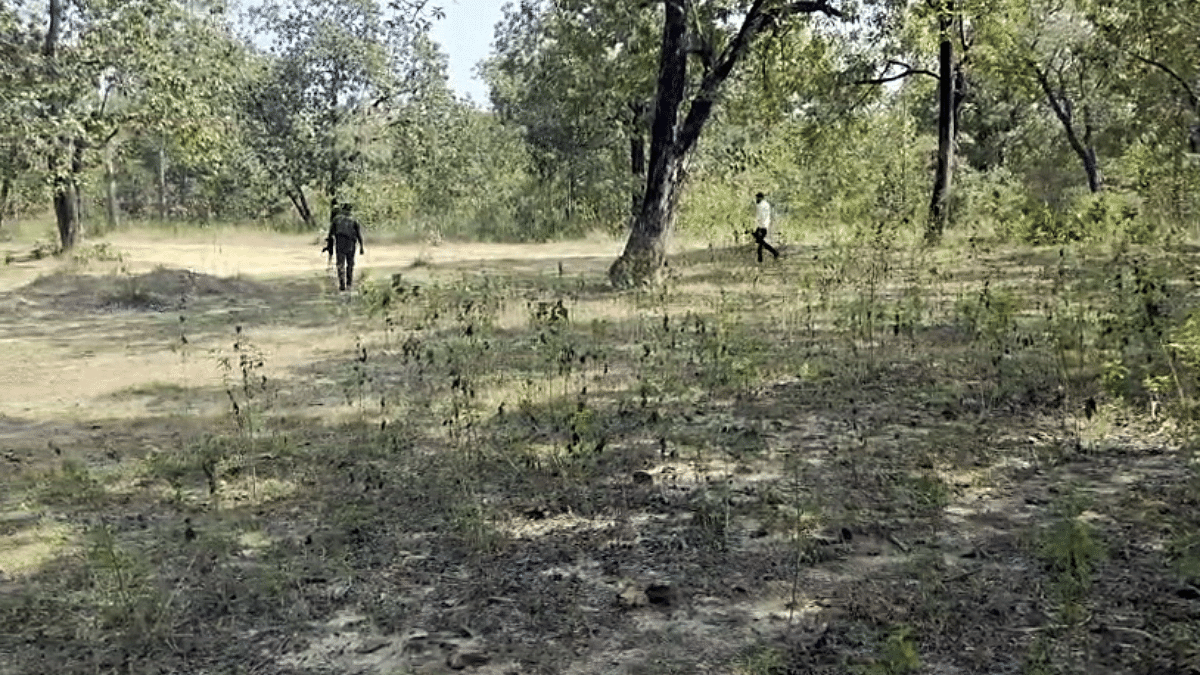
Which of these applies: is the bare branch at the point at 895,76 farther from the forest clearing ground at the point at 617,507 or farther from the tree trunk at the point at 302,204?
the tree trunk at the point at 302,204

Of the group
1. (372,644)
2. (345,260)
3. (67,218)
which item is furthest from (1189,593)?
(67,218)

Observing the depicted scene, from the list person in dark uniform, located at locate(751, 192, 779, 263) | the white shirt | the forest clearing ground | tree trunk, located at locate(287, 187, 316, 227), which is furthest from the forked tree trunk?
tree trunk, located at locate(287, 187, 316, 227)

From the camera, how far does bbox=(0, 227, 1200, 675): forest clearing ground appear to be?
4.09 metres

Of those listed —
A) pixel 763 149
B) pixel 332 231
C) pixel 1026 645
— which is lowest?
pixel 1026 645

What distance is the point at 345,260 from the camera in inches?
659

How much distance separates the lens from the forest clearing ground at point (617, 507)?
13.4 ft

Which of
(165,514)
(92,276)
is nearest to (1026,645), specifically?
(165,514)

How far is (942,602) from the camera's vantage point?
166 inches

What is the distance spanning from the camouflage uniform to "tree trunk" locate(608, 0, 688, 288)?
4410 mm

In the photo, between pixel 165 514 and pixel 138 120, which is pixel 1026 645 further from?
pixel 138 120

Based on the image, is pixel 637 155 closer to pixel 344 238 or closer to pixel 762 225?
pixel 762 225

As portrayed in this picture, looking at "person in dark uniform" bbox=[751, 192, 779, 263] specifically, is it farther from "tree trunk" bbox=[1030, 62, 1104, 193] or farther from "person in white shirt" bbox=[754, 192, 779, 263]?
"tree trunk" bbox=[1030, 62, 1104, 193]

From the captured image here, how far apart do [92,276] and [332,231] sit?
5615 millimetres

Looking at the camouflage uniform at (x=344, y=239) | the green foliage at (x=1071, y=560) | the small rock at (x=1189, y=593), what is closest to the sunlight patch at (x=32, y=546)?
the green foliage at (x=1071, y=560)
